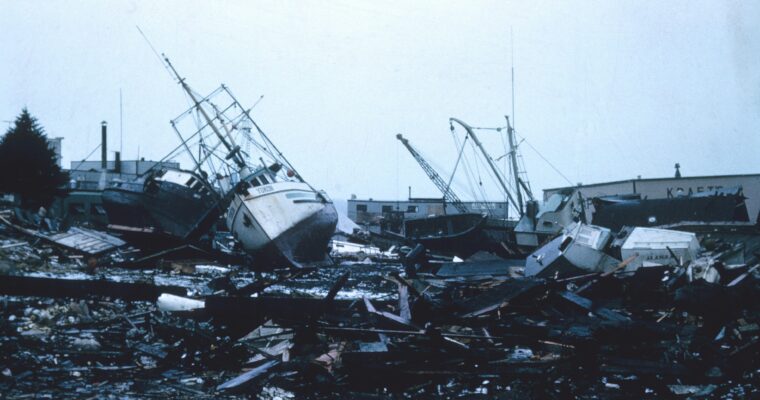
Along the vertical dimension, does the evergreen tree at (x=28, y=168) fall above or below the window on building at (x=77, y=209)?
above

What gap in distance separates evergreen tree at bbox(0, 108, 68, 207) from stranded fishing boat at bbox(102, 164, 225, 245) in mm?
19719

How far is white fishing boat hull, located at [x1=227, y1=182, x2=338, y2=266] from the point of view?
2305 cm

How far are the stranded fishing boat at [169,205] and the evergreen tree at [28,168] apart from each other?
19719 millimetres

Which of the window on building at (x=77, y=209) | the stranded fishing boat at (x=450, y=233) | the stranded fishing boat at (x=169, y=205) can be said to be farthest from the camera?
the window on building at (x=77, y=209)

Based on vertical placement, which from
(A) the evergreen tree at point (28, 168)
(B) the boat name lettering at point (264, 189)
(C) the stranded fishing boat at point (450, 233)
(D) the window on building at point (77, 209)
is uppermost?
(A) the evergreen tree at point (28, 168)

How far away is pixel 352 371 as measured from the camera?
607 cm

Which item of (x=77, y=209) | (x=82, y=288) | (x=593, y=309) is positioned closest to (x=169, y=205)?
(x=82, y=288)

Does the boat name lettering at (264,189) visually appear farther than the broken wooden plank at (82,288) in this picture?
Yes

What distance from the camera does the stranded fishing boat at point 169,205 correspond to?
1039 inches

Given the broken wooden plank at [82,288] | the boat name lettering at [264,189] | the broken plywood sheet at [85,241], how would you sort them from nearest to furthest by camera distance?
1. the broken wooden plank at [82,288]
2. the broken plywood sheet at [85,241]
3. the boat name lettering at [264,189]

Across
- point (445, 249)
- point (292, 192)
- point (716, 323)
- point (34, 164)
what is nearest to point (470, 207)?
point (445, 249)

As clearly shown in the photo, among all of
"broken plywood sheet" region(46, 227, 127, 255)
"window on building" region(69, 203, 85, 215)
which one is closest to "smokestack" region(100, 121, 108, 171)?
"window on building" region(69, 203, 85, 215)

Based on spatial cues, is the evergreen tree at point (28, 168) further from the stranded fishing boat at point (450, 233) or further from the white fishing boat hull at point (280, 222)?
the stranded fishing boat at point (450, 233)

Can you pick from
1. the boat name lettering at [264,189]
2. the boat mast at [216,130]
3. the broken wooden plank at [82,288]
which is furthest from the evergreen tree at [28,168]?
the broken wooden plank at [82,288]
